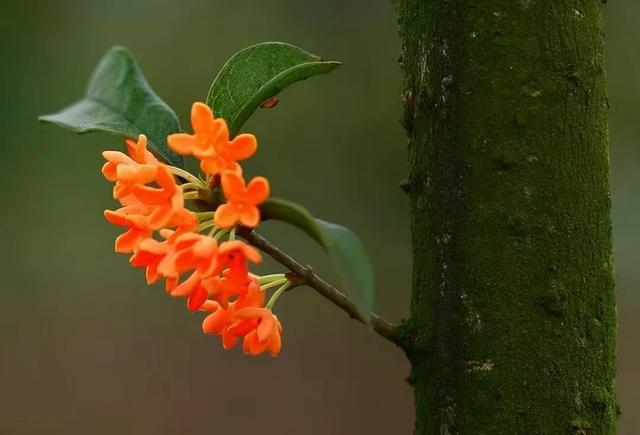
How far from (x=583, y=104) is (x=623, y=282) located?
3.55 meters

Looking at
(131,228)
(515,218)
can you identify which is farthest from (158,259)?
(515,218)

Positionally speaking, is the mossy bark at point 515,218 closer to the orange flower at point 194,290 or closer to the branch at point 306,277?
the branch at point 306,277

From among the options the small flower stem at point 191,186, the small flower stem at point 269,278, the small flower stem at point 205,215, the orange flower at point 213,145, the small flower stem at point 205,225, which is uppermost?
the orange flower at point 213,145

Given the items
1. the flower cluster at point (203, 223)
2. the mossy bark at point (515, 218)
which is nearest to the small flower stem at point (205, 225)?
the flower cluster at point (203, 223)

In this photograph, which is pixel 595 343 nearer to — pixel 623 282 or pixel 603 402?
pixel 603 402

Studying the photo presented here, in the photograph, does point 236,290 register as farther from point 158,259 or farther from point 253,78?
point 253,78

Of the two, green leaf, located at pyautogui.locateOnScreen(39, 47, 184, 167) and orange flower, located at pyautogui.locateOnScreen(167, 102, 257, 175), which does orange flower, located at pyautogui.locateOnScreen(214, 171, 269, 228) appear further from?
green leaf, located at pyautogui.locateOnScreen(39, 47, 184, 167)

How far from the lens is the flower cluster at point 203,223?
56cm

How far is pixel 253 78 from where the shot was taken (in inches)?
26.9

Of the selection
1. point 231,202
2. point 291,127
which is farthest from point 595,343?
point 291,127

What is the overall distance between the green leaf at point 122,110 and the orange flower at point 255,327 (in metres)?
0.15

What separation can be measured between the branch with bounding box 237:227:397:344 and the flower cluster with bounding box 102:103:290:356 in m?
0.02

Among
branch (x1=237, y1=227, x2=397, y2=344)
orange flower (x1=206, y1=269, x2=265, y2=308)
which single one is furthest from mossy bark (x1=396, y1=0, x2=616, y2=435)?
orange flower (x1=206, y1=269, x2=265, y2=308)

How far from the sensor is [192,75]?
4047 millimetres
